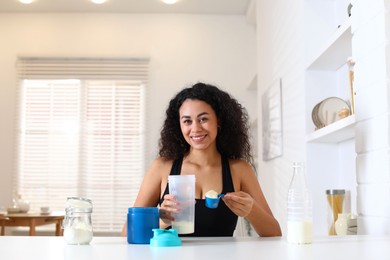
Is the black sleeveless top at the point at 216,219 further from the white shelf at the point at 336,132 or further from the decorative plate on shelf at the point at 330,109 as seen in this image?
the decorative plate on shelf at the point at 330,109

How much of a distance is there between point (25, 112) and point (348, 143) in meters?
4.01

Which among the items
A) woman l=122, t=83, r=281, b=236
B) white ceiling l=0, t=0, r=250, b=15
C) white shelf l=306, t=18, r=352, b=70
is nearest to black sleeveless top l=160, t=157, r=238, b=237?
woman l=122, t=83, r=281, b=236

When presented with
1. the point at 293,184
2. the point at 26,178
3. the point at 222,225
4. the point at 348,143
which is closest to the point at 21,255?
the point at 293,184

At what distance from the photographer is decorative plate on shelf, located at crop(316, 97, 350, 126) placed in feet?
8.01

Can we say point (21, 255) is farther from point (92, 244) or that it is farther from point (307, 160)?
point (307, 160)

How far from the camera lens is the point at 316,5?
2846mm

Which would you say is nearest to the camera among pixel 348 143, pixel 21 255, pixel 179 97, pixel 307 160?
pixel 21 255

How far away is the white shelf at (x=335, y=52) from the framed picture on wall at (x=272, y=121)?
0.81 meters

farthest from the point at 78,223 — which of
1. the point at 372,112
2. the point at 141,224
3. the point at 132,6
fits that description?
the point at 132,6

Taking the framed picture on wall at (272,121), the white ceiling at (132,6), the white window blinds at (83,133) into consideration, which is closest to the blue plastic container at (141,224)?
the framed picture on wall at (272,121)

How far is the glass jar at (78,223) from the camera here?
1228mm

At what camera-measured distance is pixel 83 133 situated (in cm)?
544

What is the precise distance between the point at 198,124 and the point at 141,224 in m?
0.66

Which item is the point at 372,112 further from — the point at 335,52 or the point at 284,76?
the point at 284,76
